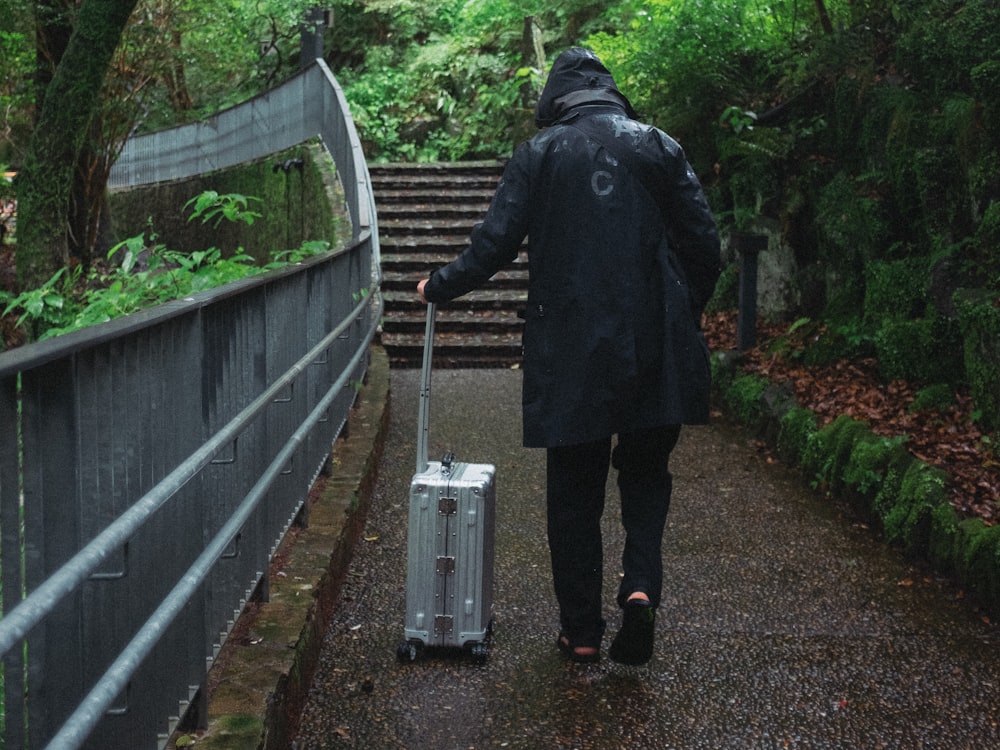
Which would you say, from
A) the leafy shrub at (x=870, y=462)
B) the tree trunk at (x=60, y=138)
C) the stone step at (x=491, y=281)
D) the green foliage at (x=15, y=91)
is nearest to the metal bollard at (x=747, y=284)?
the leafy shrub at (x=870, y=462)

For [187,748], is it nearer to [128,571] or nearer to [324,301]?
[128,571]

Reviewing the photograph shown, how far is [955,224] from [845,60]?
8.12 feet

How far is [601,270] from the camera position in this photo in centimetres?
379

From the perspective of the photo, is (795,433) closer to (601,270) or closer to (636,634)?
(636,634)

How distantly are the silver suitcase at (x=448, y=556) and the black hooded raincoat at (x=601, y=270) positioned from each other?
36 cm

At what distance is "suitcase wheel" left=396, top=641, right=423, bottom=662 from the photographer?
4.16 m

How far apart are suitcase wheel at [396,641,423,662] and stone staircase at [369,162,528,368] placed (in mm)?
5689

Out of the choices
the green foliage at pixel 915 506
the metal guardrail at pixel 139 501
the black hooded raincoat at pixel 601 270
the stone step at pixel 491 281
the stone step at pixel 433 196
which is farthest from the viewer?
the stone step at pixel 433 196

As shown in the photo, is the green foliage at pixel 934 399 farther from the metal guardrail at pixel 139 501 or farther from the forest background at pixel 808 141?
the metal guardrail at pixel 139 501

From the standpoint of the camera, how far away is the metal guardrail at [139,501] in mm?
1855

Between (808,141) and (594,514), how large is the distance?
6459 mm

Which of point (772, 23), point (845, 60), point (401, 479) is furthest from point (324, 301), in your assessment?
point (772, 23)

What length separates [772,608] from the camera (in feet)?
16.0

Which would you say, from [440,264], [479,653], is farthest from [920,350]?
[440,264]
